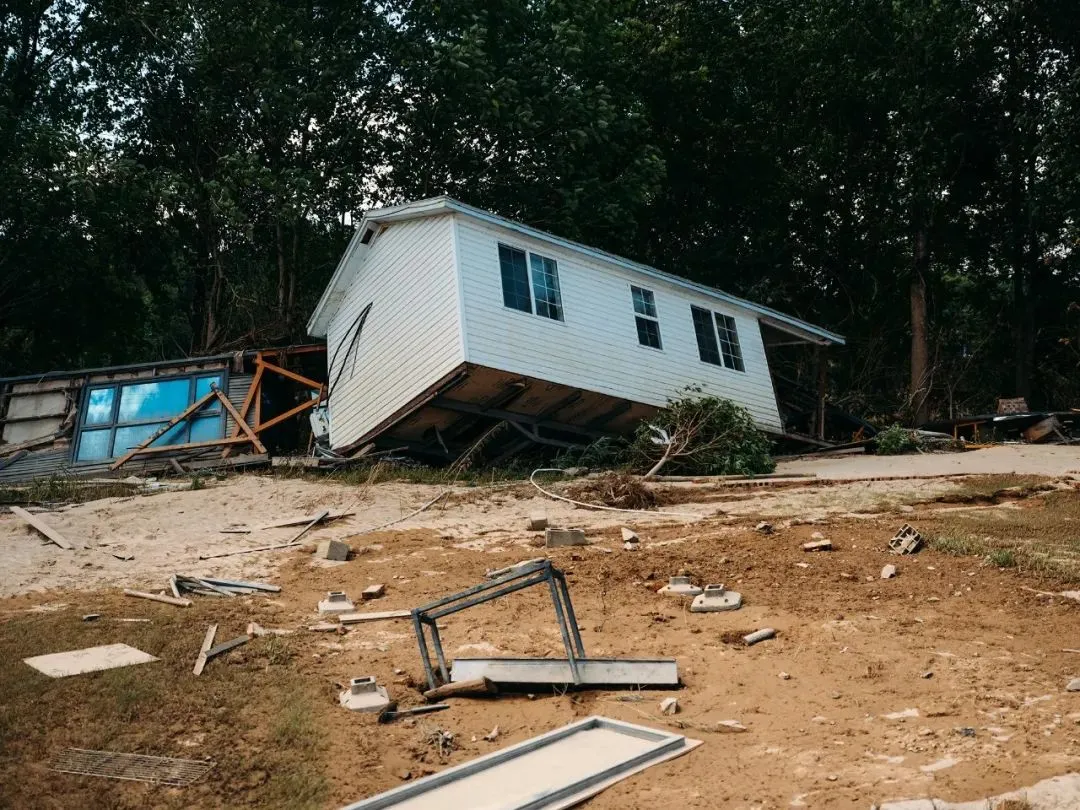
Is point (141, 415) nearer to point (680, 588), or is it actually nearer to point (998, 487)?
point (680, 588)

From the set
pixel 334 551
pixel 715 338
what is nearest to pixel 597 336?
pixel 715 338

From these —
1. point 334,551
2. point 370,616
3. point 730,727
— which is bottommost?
point 730,727

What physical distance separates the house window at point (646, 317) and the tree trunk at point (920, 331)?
442 inches

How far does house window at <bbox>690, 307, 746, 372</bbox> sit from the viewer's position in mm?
20252

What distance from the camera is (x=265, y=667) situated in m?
6.60

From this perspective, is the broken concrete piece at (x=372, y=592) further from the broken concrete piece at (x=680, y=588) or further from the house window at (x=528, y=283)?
the house window at (x=528, y=283)

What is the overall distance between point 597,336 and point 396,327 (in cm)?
379

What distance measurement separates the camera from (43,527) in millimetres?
11680

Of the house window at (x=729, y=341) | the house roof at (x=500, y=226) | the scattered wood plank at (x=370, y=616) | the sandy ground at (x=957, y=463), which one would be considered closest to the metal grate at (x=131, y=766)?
the scattered wood plank at (x=370, y=616)

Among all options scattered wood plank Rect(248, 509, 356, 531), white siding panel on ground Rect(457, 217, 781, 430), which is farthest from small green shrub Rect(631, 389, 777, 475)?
scattered wood plank Rect(248, 509, 356, 531)

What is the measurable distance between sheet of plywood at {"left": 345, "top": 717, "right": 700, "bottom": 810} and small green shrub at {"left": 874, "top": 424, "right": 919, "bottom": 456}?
1615 centimetres

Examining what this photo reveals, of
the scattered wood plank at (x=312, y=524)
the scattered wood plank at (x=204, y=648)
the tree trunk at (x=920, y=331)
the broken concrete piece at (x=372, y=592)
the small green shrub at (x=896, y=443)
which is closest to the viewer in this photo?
the scattered wood plank at (x=204, y=648)

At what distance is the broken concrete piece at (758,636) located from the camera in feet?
22.8

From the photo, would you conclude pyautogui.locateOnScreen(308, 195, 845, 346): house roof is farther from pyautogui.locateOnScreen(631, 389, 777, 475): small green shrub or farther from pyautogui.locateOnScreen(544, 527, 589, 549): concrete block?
pyautogui.locateOnScreen(544, 527, 589, 549): concrete block
